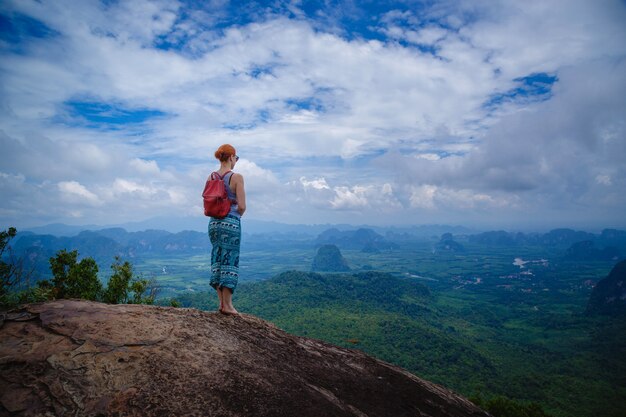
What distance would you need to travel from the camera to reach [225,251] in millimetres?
6191

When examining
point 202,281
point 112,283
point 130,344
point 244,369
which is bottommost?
point 202,281

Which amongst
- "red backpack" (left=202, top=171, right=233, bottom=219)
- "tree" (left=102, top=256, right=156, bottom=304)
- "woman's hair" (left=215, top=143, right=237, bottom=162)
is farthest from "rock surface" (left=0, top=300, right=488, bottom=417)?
"tree" (left=102, top=256, right=156, bottom=304)

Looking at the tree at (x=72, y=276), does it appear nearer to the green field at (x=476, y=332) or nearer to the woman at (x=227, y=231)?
the woman at (x=227, y=231)

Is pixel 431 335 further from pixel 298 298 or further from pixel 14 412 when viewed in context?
pixel 14 412

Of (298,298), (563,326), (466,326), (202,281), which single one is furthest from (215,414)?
(202,281)

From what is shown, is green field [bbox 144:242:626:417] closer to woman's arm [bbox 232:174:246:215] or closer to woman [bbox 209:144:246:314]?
woman [bbox 209:144:246:314]

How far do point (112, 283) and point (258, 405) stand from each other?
53.3 feet

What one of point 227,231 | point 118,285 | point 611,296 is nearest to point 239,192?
point 227,231

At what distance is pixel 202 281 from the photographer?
6683 inches

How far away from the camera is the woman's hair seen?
623 cm

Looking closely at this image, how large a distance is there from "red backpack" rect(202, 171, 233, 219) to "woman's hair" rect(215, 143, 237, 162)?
382 millimetres

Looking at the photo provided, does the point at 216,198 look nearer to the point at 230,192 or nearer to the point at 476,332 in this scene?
the point at 230,192

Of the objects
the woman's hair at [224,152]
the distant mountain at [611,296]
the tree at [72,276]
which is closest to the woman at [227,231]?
the woman's hair at [224,152]

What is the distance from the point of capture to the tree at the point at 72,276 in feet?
48.8
